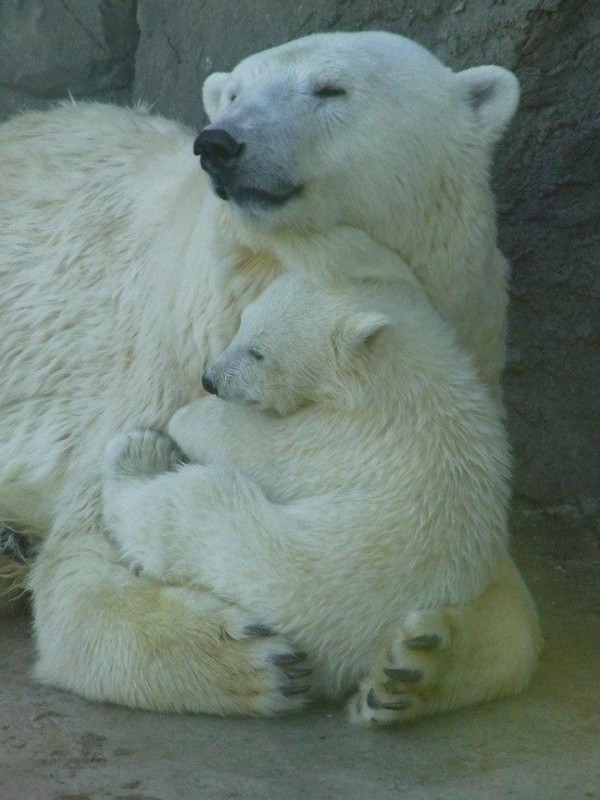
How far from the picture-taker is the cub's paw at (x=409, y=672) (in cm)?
253

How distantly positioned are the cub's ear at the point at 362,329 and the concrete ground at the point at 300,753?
0.80 meters

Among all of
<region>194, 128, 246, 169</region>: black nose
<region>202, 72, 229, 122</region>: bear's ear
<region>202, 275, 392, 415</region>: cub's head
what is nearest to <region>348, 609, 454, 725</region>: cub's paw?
<region>202, 275, 392, 415</region>: cub's head

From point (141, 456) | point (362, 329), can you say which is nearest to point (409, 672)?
point (362, 329)

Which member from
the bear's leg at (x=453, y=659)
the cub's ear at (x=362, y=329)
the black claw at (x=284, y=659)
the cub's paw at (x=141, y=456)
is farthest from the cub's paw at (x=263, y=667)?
the cub's ear at (x=362, y=329)

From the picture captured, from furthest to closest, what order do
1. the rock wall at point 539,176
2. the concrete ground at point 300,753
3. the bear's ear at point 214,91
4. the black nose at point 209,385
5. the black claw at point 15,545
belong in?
1. the rock wall at point 539,176
2. the black claw at point 15,545
3. the bear's ear at point 214,91
4. the black nose at point 209,385
5. the concrete ground at point 300,753

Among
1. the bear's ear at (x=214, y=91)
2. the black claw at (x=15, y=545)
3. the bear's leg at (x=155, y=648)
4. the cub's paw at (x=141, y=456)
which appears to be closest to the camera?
the bear's leg at (x=155, y=648)

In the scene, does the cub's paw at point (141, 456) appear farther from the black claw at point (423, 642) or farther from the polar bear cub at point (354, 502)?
the black claw at point (423, 642)

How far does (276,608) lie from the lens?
260 centimetres

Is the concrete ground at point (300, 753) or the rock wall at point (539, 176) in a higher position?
the rock wall at point (539, 176)

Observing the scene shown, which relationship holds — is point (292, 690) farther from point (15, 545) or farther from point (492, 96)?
point (492, 96)

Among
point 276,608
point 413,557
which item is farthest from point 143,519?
point 413,557

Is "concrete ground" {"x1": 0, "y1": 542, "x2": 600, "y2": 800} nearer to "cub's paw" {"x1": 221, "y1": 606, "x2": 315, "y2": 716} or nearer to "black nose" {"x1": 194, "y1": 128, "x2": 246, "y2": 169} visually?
"cub's paw" {"x1": 221, "y1": 606, "x2": 315, "y2": 716}

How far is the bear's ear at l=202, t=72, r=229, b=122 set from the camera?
3.20m

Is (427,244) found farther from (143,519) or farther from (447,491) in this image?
Answer: (143,519)
